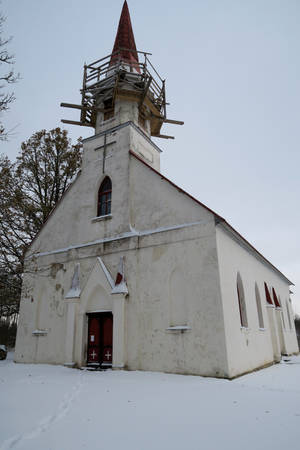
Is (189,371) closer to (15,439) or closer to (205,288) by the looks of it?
(205,288)

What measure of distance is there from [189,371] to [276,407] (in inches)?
163

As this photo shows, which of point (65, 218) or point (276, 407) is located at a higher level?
point (65, 218)

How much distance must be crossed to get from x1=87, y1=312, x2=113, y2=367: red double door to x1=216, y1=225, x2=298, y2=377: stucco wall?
16.5 feet

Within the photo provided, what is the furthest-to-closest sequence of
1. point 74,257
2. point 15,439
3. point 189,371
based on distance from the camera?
point 74,257 → point 189,371 → point 15,439

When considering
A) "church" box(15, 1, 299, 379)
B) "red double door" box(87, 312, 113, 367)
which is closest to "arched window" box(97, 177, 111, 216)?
"church" box(15, 1, 299, 379)

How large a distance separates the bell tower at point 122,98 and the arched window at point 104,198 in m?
3.29

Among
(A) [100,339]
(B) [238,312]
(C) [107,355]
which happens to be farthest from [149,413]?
(A) [100,339]

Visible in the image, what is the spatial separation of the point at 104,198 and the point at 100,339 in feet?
21.7

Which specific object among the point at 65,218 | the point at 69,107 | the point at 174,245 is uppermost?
the point at 69,107

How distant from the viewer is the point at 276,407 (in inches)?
260

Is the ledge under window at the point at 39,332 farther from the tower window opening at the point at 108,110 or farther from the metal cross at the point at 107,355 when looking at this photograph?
the tower window opening at the point at 108,110

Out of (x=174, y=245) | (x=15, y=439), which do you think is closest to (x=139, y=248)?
(x=174, y=245)

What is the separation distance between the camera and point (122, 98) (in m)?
16.6

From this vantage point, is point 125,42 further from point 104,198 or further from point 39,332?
point 39,332
